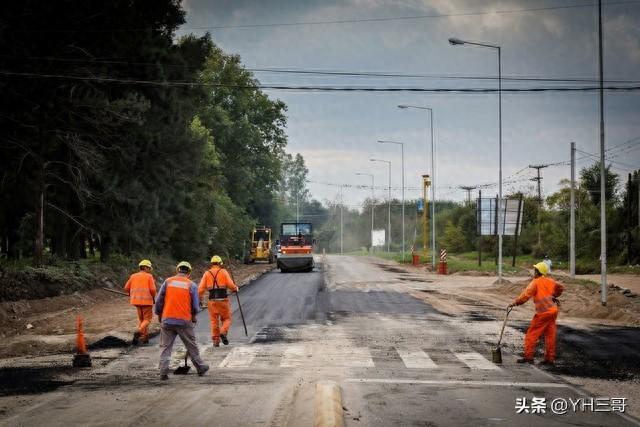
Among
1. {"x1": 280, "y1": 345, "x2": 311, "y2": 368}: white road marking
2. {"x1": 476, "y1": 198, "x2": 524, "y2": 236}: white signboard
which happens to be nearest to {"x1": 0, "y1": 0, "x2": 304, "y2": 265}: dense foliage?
{"x1": 280, "y1": 345, "x2": 311, "y2": 368}: white road marking

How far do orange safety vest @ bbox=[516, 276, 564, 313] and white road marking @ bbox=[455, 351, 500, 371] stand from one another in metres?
1.27

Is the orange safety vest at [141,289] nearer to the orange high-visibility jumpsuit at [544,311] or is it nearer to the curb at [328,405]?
the curb at [328,405]

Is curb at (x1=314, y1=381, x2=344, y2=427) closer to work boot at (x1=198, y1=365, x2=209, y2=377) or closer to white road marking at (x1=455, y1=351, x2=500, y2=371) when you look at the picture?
work boot at (x1=198, y1=365, x2=209, y2=377)

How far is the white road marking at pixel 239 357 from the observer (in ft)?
47.9

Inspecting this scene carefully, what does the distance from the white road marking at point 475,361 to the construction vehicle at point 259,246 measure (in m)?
57.7

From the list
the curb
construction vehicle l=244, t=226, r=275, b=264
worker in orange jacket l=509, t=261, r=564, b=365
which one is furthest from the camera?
construction vehicle l=244, t=226, r=275, b=264

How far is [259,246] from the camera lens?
73.4m

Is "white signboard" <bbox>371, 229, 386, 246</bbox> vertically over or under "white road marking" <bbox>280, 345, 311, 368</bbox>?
over

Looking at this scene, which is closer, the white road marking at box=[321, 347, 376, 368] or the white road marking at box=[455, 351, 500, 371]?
the white road marking at box=[455, 351, 500, 371]

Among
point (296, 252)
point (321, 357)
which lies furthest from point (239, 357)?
point (296, 252)

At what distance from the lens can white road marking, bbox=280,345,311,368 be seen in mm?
Answer: 14719

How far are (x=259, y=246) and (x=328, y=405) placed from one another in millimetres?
64015

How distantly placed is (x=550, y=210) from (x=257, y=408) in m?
70.8

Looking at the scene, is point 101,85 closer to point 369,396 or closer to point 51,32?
point 51,32
